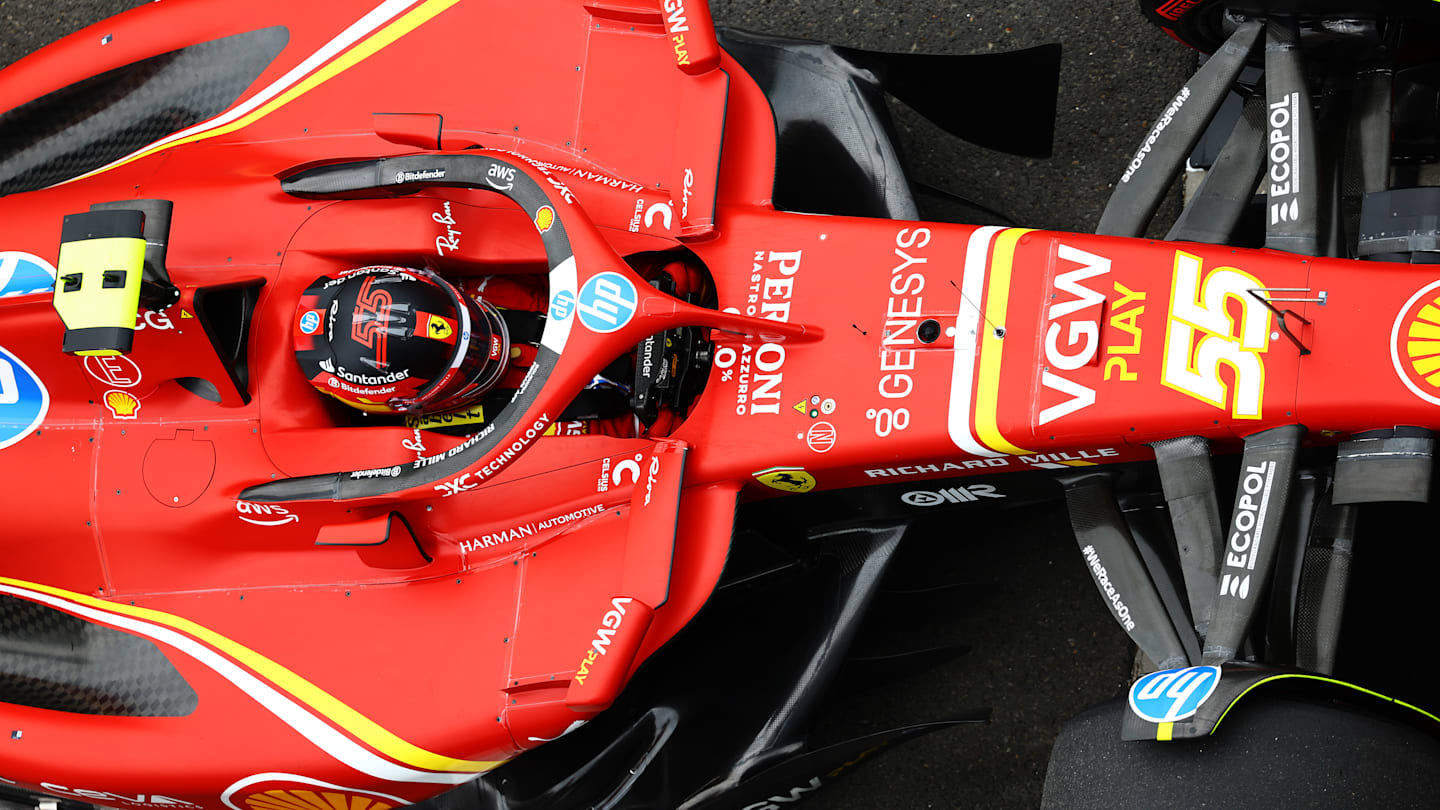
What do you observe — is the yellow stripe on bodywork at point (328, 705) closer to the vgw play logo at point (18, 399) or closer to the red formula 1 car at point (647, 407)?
the red formula 1 car at point (647, 407)

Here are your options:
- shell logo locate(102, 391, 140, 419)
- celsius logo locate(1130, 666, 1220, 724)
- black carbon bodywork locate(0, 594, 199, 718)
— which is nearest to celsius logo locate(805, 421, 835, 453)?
celsius logo locate(1130, 666, 1220, 724)

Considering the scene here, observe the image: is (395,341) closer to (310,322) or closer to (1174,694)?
(310,322)

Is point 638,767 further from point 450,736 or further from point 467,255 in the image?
point 467,255

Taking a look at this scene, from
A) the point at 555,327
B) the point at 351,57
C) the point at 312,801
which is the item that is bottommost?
the point at 312,801

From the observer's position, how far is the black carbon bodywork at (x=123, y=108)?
4.14 metres

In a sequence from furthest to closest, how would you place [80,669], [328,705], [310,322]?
[80,669], [328,705], [310,322]

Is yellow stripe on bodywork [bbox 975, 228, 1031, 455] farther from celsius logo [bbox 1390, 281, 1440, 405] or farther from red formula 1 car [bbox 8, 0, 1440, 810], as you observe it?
celsius logo [bbox 1390, 281, 1440, 405]

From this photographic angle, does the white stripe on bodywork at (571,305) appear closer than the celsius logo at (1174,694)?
No

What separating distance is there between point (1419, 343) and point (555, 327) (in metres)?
1.99

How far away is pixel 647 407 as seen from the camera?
3326 millimetres

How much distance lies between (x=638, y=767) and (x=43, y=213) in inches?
101

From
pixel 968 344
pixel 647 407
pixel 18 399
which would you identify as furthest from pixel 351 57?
pixel 968 344

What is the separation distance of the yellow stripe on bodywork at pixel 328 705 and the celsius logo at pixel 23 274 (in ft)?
3.51

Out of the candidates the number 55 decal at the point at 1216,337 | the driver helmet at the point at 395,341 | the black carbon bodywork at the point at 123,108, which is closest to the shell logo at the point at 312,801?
the driver helmet at the point at 395,341
